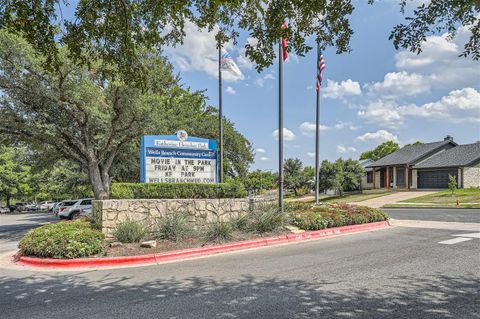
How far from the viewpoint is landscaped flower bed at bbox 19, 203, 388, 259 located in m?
9.16

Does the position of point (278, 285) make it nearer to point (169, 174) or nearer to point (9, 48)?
point (169, 174)

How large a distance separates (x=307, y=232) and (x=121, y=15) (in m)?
8.71

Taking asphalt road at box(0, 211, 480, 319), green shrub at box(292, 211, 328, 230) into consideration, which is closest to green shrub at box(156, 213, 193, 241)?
asphalt road at box(0, 211, 480, 319)

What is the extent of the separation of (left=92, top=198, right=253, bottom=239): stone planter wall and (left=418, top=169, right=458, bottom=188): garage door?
36225mm

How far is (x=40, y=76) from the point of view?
676 inches

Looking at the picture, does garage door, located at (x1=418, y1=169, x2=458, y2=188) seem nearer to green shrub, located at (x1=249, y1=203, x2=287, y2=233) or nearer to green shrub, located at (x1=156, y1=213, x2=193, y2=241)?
green shrub, located at (x1=249, y1=203, x2=287, y2=233)

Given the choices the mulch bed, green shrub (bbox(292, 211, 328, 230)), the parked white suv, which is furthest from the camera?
the parked white suv

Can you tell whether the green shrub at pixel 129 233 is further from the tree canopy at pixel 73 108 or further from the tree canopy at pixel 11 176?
the tree canopy at pixel 11 176

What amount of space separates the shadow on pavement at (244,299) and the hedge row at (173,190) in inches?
203

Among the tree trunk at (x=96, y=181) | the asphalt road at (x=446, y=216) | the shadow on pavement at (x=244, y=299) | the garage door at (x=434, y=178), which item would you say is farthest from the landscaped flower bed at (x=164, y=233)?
the garage door at (x=434, y=178)

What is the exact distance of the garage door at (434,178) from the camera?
41844 mm

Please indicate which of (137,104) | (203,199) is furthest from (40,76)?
(203,199)

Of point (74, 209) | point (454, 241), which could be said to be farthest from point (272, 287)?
point (74, 209)

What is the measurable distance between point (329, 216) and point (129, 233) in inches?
283
